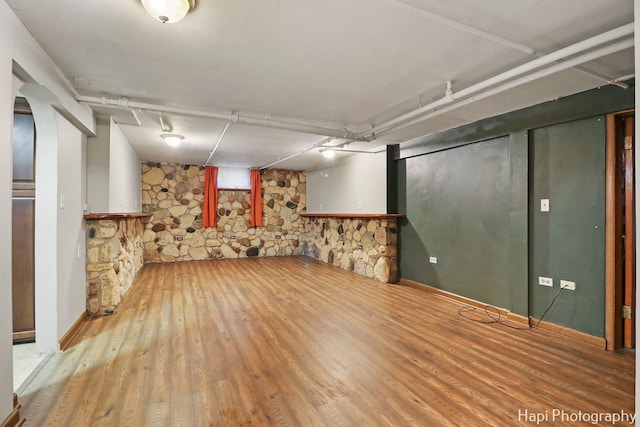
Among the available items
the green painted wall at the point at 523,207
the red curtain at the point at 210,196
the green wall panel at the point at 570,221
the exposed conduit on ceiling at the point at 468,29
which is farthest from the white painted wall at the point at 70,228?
the green wall panel at the point at 570,221

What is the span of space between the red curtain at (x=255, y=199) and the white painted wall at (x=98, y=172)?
421cm

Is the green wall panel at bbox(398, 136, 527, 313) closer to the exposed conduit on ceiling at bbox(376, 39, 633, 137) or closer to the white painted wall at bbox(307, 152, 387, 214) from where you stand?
the white painted wall at bbox(307, 152, 387, 214)

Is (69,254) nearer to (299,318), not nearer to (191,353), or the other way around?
(191,353)

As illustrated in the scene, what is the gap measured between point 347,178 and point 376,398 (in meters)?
4.84

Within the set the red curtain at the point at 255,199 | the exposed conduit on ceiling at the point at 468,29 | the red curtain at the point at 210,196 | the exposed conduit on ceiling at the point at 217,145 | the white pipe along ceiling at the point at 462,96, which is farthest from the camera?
the red curtain at the point at 255,199

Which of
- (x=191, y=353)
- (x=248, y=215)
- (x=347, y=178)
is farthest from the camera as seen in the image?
(x=248, y=215)

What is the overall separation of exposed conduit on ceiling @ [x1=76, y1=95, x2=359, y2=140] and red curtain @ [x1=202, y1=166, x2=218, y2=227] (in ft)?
13.4

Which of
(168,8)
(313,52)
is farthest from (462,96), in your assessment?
(168,8)

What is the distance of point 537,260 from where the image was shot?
307cm

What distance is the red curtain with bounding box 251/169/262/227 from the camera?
7.52 m

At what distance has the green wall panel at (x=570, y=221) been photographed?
2.64 metres

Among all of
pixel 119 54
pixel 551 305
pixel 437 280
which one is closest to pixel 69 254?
pixel 119 54

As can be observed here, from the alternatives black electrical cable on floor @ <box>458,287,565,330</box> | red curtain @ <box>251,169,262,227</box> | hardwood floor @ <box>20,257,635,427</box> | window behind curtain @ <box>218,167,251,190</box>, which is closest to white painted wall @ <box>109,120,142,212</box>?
hardwood floor @ <box>20,257,635,427</box>

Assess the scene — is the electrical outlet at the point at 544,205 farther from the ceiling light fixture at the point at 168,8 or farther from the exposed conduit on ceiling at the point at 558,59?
the ceiling light fixture at the point at 168,8
